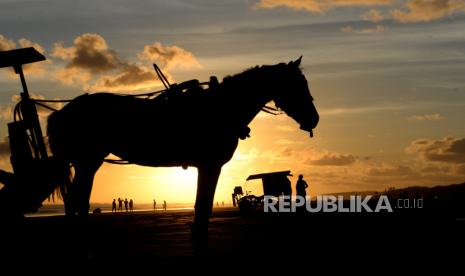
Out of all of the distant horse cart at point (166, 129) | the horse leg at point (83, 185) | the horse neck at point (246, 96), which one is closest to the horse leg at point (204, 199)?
the distant horse cart at point (166, 129)

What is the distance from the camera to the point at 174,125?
10.4 metres

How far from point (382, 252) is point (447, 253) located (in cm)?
108

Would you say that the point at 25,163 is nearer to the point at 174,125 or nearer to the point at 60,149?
the point at 60,149

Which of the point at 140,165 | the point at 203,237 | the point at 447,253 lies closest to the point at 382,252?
the point at 447,253

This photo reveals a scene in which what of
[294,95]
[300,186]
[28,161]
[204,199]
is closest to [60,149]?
[28,161]

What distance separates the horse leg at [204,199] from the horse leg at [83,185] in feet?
5.97

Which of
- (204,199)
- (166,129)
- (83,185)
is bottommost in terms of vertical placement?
(204,199)

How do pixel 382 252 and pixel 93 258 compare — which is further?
pixel 382 252

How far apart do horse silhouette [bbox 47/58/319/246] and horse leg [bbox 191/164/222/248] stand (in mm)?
16

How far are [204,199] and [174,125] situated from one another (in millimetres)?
1391

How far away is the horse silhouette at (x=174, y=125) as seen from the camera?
10.1 meters

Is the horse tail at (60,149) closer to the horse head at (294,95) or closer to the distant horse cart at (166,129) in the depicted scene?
the distant horse cart at (166,129)

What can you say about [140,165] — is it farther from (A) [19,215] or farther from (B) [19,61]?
(B) [19,61]

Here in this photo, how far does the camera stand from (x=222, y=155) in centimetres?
1001
